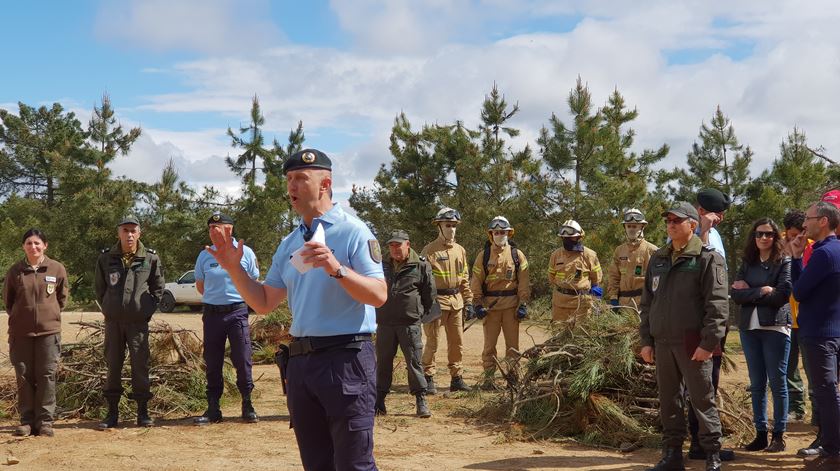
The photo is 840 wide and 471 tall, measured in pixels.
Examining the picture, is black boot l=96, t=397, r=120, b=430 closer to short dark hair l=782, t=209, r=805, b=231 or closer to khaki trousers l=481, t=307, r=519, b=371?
khaki trousers l=481, t=307, r=519, b=371

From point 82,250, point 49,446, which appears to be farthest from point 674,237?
point 82,250

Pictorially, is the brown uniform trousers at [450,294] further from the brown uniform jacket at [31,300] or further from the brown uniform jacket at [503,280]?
the brown uniform jacket at [31,300]

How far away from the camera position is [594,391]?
7.52m

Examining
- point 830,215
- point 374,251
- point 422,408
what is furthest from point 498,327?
point 374,251

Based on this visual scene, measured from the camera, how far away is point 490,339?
10.5m

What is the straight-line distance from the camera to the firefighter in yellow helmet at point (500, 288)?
1048cm

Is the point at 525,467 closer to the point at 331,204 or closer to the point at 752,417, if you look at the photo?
the point at 752,417

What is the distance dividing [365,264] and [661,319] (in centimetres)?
308

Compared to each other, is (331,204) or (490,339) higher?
(331,204)

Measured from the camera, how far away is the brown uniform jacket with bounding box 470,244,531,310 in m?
10.5

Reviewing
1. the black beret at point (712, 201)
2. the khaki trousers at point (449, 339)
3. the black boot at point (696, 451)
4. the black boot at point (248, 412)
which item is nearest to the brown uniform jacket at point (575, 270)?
the khaki trousers at point (449, 339)

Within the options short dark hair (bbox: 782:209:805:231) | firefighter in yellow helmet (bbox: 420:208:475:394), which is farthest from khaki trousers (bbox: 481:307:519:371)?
short dark hair (bbox: 782:209:805:231)

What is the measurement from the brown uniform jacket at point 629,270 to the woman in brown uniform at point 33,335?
20.4 ft

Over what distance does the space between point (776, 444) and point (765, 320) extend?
1.02 metres
